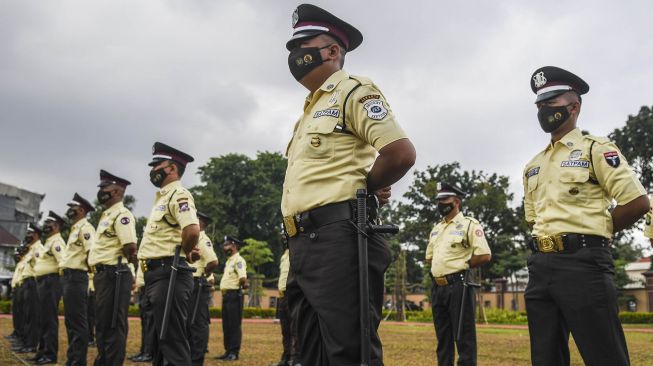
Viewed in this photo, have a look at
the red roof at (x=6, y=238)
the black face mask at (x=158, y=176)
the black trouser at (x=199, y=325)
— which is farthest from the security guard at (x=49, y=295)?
the red roof at (x=6, y=238)

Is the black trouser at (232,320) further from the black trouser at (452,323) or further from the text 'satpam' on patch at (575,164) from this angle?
the text 'satpam' on patch at (575,164)

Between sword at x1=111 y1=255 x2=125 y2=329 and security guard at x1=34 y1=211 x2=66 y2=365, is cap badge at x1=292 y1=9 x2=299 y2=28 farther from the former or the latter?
security guard at x1=34 y1=211 x2=66 y2=365

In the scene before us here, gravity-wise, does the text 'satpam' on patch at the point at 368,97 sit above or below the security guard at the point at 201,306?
above

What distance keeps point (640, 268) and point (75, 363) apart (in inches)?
2722

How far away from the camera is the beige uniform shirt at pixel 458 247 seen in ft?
27.1

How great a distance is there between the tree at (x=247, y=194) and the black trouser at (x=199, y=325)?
37.0 metres

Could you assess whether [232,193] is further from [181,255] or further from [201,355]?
[181,255]

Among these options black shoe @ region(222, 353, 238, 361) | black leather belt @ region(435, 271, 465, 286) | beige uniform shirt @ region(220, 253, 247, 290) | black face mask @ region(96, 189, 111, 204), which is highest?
black face mask @ region(96, 189, 111, 204)

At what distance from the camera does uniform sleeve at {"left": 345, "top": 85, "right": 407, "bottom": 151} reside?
320 cm

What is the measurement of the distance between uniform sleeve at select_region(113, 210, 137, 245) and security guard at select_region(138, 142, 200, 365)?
1013 mm

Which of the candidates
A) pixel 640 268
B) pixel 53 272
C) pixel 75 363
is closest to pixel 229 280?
pixel 53 272

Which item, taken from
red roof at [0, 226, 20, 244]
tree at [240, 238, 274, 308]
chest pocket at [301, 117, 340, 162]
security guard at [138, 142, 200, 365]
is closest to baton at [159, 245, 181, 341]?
security guard at [138, 142, 200, 365]

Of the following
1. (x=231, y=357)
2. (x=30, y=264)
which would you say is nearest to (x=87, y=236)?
(x=231, y=357)

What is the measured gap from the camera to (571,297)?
4293 mm
